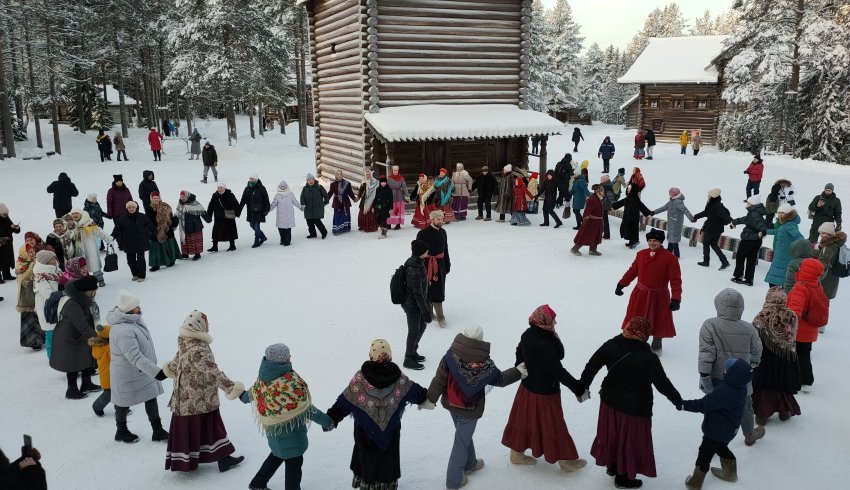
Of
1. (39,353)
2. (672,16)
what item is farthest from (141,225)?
(672,16)

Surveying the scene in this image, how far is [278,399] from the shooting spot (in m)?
4.61

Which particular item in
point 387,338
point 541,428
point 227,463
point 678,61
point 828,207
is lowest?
point 227,463

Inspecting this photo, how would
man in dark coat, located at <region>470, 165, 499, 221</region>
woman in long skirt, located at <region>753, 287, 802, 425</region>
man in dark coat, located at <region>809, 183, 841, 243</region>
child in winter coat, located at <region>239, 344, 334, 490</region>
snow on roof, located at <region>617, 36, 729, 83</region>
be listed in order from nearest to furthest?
child in winter coat, located at <region>239, 344, 334, 490</region> → woman in long skirt, located at <region>753, 287, 802, 425</region> → man in dark coat, located at <region>809, 183, 841, 243</region> → man in dark coat, located at <region>470, 165, 499, 221</region> → snow on roof, located at <region>617, 36, 729, 83</region>

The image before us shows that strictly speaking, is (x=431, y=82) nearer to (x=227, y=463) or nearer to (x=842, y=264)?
(x=842, y=264)

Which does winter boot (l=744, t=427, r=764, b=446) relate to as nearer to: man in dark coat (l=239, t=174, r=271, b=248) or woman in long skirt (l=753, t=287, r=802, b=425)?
woman in long skirt (l=753, t=287, r=802, b=425)

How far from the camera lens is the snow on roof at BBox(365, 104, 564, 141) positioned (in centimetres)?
1666

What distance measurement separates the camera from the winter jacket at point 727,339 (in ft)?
17.8

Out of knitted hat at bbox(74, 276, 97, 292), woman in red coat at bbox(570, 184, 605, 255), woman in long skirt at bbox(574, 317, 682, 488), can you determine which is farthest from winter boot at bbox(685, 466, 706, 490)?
woman in red coat at bbox(570, 184, 605, 255)

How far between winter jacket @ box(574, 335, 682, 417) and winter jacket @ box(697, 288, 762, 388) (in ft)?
2.84

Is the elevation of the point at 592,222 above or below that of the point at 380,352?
above

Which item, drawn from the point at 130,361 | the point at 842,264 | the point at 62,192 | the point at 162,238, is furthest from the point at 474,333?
the point at 62,192

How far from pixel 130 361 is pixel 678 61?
137ft

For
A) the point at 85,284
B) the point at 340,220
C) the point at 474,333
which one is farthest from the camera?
the point at 340,220

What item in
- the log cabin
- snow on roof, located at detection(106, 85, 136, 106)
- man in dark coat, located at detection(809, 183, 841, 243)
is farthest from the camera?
snow on roof, located at detection(106, 85, 136, 106)
